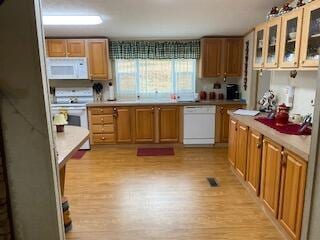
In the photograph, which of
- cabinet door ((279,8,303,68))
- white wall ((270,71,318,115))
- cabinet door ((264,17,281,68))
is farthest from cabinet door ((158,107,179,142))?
cabinet door ((279,8,303,68))

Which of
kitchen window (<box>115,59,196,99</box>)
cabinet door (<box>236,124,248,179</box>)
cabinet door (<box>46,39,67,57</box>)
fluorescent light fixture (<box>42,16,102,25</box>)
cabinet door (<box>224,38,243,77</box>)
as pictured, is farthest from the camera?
kitchen window (<box>115,59,196,99</box>)

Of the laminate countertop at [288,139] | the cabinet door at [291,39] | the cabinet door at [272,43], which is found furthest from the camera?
→ the cabinet door at [272,43]

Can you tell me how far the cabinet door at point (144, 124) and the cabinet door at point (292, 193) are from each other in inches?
119

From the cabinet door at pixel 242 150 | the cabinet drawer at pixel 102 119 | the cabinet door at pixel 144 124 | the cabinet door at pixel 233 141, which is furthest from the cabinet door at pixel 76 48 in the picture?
the cabinet door at pixel 242 150

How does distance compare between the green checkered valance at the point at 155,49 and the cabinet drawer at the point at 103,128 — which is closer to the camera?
the cabinet drawer at the point at 103,128

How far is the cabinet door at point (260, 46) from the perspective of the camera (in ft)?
10.7

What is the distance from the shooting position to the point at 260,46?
3381 millimetres

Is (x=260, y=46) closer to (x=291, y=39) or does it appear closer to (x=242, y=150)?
(x=291, y=39)

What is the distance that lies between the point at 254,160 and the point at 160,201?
1.18 metres

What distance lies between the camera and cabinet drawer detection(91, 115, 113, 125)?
16.1 ft

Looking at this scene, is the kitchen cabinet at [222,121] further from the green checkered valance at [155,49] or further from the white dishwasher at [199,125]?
the green checkered valance at [155,49]

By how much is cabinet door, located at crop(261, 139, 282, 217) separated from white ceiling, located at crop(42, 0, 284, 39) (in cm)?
193

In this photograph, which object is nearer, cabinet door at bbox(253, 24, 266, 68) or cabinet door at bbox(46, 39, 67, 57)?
cabinet door at bbox(253, 24, 266, 68)

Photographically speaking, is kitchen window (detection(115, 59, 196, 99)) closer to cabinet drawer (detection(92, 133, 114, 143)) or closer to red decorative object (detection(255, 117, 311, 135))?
cabinet drawer (detection(92, 133, 114, 143))
